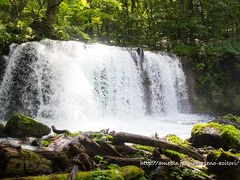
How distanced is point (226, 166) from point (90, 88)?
10.5 m

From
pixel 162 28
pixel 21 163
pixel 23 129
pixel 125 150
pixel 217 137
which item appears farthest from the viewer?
pixel 162 28

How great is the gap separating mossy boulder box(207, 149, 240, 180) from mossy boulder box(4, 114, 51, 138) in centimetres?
468

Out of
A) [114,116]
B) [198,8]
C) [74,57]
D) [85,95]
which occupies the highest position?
[198,8]

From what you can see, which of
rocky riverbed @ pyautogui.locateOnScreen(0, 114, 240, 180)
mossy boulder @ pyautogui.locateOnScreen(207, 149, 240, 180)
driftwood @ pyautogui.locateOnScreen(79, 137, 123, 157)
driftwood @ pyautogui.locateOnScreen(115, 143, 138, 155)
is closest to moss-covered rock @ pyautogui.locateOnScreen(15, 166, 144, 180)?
rocky riverbed @ pyautogui.locateOnScreen(0, 114, 240, 180)

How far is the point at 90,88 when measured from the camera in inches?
619

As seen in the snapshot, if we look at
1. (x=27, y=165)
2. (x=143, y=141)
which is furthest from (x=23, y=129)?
(x=27, y=165)

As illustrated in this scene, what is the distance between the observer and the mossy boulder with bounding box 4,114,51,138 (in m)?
8.81

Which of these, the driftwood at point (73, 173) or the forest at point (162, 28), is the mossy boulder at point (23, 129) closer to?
the driftwood at point (73, 173)

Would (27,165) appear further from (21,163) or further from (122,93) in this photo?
(122,93)

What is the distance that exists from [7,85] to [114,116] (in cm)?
483

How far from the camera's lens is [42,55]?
48.6ft

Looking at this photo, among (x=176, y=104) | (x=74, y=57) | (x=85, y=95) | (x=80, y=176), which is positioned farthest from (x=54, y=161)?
(x=176, y=104)

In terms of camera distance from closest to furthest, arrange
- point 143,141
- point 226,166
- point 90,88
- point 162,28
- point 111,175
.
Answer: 1. point 111,175
2. point 226,166
3. point 143,141
4. point 90,88
5. point 162,28

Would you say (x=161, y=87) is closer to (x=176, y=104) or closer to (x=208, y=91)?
(x=176, y=104)
